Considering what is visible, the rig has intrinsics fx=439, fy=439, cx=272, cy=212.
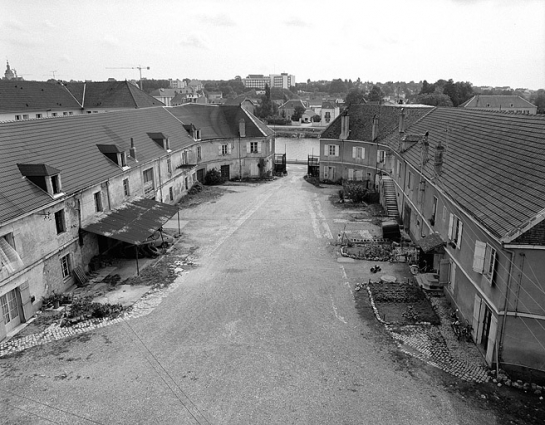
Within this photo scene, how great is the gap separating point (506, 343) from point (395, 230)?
14.7m

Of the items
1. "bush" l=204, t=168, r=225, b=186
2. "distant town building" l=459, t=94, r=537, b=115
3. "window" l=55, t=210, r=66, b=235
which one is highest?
"distant town building" l=459, t=94, r=537, b=115

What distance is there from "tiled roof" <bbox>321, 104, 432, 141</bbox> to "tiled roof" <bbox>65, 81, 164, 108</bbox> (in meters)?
31.1

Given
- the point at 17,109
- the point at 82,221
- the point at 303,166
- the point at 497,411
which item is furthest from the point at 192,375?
the point at 17,109

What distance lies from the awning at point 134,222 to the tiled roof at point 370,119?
23787 mm

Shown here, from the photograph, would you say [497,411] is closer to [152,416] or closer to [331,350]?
[331,350]

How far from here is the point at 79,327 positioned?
1875cm

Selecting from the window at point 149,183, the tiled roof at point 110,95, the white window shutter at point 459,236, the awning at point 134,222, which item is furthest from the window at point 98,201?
the tiled roof at point 110,95

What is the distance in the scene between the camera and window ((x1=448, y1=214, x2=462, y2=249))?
19172 mm

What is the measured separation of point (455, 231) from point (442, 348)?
559cm

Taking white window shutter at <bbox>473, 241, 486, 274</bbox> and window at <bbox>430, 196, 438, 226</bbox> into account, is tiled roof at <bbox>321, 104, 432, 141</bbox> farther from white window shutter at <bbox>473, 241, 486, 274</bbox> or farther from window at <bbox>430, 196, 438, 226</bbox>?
white window shutter at <bbox>473, 241, 486, 274</bbox>

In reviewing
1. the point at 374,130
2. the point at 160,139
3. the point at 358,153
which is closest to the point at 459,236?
the point at 374,130

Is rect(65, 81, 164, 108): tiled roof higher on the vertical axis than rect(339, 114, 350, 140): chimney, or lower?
higher

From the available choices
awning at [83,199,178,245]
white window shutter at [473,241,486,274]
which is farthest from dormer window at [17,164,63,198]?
white window shutter at [473,241,486,274]

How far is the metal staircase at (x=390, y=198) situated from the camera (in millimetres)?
34822
